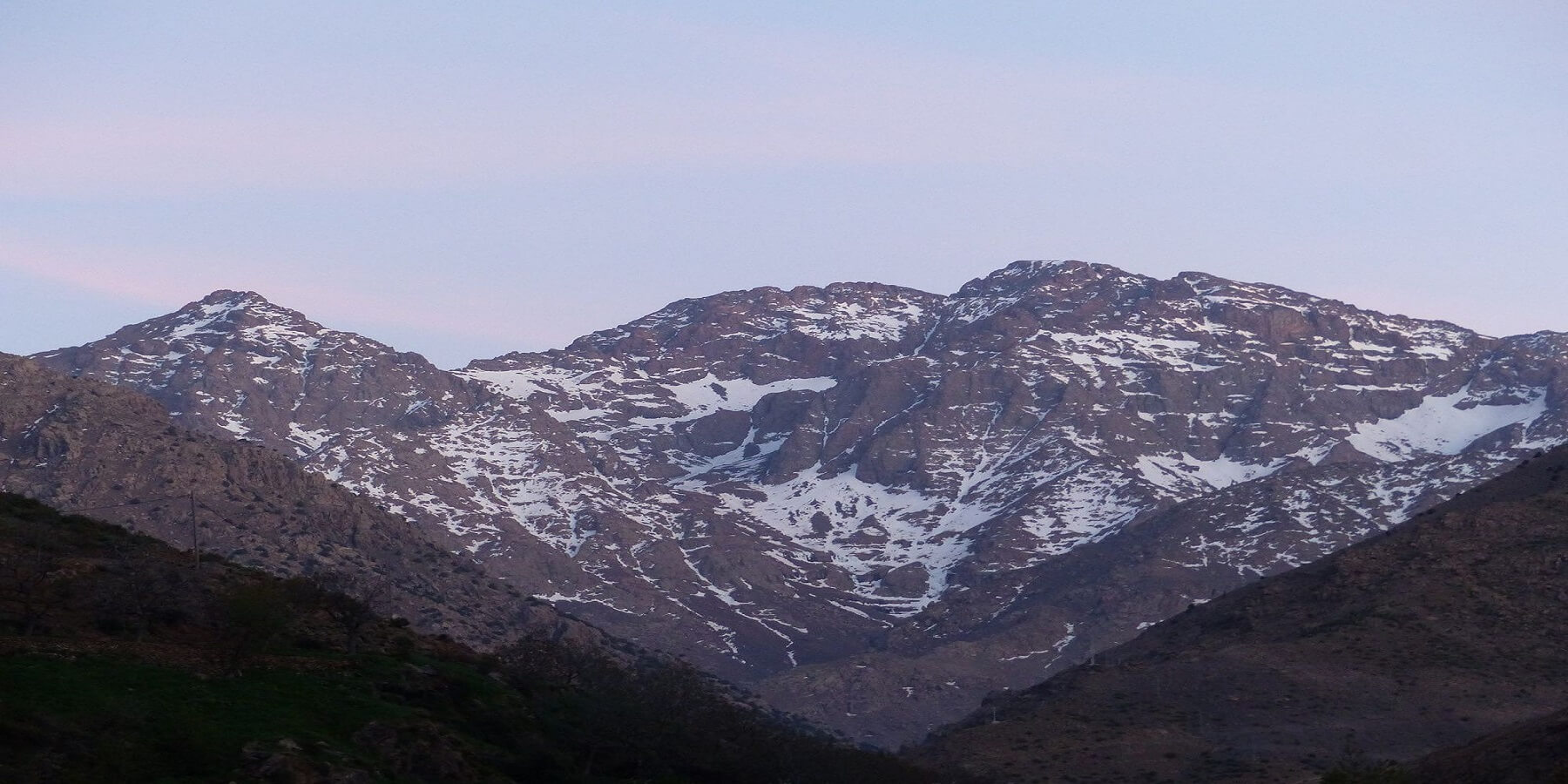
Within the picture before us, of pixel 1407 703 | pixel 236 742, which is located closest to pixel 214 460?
pixel 1407 703

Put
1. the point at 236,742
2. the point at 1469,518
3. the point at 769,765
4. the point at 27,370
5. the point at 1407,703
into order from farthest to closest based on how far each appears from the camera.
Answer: the point at 27,370, the point at 1469,518, the point at 1407,703, the point at 769,765, the point at 236,742

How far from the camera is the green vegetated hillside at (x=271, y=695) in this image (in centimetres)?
4212

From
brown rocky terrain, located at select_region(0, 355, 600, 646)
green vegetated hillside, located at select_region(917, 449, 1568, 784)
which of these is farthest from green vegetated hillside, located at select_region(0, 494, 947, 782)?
brown rocky terrain, located at select_region(0, 355, 600, 646)

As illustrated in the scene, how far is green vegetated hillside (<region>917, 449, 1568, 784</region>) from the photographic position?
3499 inches

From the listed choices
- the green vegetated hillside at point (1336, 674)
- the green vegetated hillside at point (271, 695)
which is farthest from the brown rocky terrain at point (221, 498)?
the green vegetated hillside at point (271, 695)

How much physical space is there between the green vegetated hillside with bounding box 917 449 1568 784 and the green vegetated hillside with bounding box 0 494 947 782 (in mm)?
26925

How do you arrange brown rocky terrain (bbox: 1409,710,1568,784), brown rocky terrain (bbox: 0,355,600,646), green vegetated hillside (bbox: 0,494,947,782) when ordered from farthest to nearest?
brown rocky terrain (bbox: 0,355,600,646), brown rocky terrain (bbox: 1409,710,1568,784), green vegetated hillside (bbox: 0,494,947,782)

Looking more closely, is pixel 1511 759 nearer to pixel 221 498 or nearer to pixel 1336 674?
pixel 1336 674

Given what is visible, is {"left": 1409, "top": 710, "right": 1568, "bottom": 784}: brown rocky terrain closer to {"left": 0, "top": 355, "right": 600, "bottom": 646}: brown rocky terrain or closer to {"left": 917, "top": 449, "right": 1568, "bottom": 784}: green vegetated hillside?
{"left": 917, "top": 449, "right": 1568, "bottom": 784}: green vegetated hillside

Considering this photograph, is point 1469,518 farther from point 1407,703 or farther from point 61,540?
point 61,540

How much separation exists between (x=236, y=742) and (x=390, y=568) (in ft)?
328

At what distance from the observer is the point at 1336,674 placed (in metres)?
98.0

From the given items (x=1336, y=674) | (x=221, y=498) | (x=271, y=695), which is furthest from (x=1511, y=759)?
(x=221, y=498)

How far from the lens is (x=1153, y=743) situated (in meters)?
93.2
